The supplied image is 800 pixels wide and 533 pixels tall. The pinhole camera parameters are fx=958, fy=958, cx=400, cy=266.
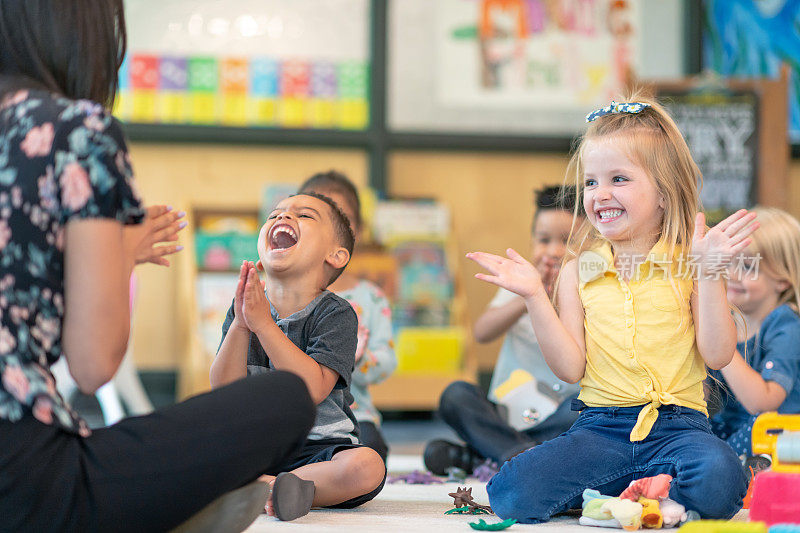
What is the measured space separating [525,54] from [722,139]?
0.87 metres

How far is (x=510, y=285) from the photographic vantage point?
5.00 ft

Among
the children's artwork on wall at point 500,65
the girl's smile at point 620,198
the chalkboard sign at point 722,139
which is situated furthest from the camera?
the children's artwork on wall at point 500,65

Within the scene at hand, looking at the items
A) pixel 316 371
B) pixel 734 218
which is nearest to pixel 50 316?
pixel 316 371

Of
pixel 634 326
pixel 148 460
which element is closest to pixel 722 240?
pixel 634 326

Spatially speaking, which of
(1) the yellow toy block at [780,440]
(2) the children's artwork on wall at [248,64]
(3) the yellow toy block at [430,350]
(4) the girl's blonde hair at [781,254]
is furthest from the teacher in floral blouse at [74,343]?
(2) the children's artwork on wall at [248,64]

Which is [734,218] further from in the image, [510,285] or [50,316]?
[50,316]

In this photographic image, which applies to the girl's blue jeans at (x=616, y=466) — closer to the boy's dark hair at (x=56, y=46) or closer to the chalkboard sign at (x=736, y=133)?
the boy's dark hair at (x=56, y=46)

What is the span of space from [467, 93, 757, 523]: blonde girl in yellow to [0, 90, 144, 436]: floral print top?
Answer: 2.20ft

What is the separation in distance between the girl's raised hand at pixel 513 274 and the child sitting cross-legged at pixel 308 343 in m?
0.28

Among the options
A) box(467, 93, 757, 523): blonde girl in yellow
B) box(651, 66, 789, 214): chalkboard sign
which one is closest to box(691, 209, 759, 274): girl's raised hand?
box(467, 93, 757, 523): blonde girl in yellow

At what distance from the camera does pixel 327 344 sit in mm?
1605

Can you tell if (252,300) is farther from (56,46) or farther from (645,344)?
(645,344)

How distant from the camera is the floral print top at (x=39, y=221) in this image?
3.36 feet

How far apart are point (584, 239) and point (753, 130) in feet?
7.86
